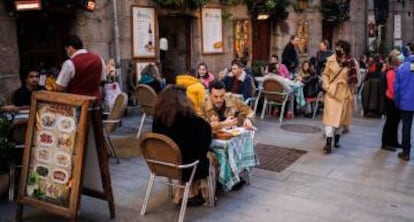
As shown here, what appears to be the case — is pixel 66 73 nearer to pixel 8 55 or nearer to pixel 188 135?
pixel 188 135

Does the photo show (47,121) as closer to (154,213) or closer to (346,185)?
(154,213)

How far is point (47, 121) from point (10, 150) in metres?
0.90

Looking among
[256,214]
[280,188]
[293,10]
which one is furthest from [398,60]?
[293,10]

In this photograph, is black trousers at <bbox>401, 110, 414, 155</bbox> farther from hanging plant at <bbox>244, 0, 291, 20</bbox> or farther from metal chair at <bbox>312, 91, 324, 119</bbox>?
hanging plant at <bbox>244, 0, 291, 20</bbox>

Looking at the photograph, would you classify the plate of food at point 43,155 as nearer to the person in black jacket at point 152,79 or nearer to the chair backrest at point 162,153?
the chair backrest at point 162,153

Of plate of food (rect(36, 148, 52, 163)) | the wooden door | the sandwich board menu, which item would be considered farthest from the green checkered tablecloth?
the wooden door

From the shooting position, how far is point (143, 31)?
394 inches

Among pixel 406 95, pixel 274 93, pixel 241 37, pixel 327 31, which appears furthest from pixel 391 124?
pixel 327 31

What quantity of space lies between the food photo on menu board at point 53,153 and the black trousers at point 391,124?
16.5ft

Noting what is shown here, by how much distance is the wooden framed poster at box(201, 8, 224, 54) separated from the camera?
11.6 metres

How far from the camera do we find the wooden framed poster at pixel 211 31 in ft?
38.0

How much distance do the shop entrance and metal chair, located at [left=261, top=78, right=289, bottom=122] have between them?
157 inches

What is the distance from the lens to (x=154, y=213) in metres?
4.50

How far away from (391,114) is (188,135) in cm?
412
